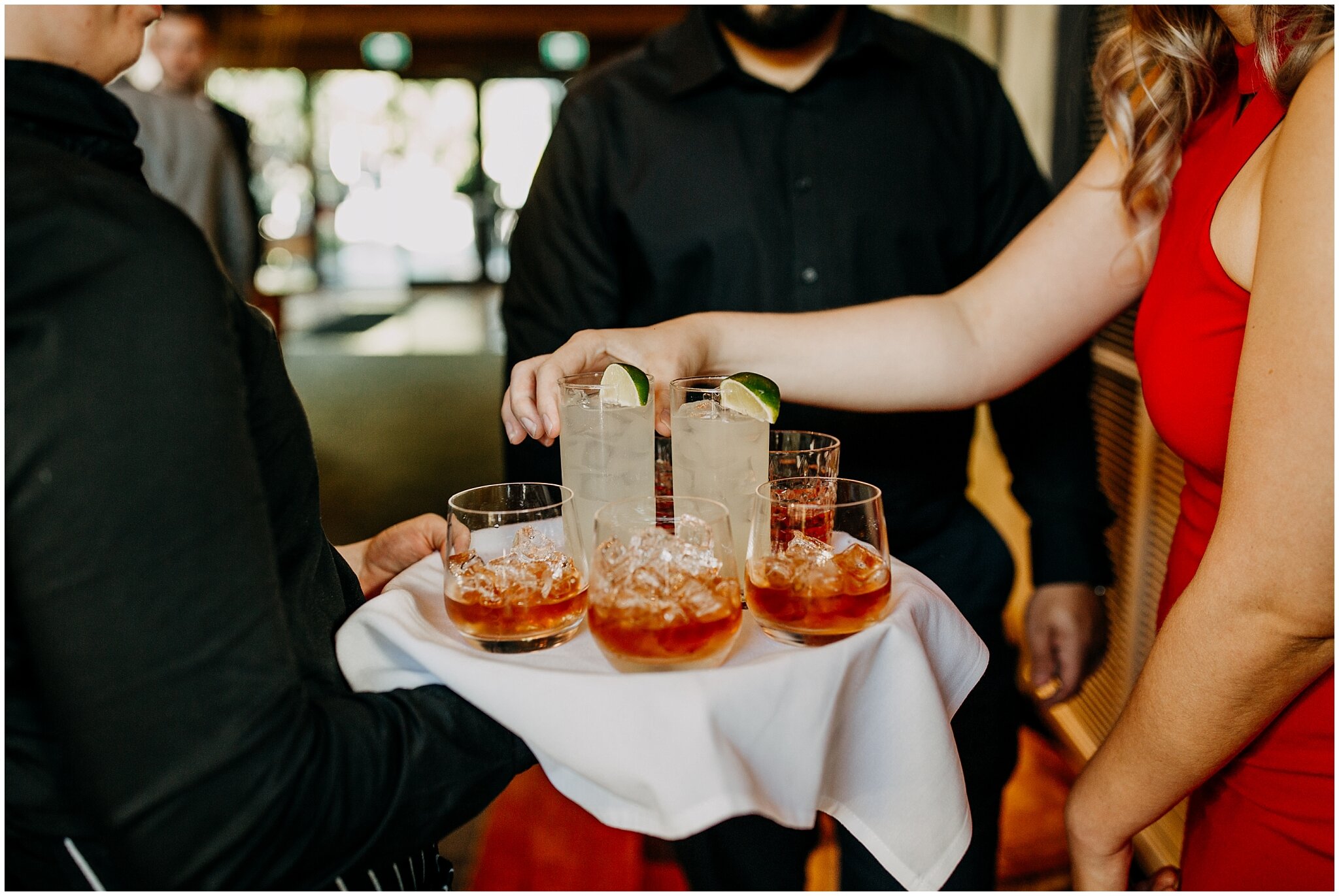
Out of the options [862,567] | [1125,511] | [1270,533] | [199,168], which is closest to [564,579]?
[862,567]

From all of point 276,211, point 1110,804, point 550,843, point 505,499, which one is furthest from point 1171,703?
point 276,211

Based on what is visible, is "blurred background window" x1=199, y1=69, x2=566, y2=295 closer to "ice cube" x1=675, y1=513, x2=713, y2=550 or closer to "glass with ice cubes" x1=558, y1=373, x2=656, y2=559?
"glass with ice cubes" x1=558, y1=373, x2=656, y2=559

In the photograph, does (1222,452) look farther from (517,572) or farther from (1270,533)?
(517,572)

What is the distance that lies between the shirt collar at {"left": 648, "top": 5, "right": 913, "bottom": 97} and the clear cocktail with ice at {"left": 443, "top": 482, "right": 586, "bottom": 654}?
1137 millimetres

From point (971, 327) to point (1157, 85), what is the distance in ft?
1.21

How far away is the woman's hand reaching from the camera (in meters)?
1.04

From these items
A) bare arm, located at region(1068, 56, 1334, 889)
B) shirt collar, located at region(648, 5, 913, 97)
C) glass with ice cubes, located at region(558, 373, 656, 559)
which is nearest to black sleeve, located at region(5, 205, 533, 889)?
glass with ice cubes, located at region(558, 373, 656, 559)

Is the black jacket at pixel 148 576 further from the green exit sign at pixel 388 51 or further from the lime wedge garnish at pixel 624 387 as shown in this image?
the green exit sign at pixel 388 51

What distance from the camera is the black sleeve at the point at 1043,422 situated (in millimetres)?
1862

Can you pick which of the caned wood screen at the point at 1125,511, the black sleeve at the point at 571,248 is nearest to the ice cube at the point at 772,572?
the black sleeve at the point at 571,248

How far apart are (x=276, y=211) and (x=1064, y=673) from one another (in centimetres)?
1166

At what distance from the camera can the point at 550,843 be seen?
95.2 inches

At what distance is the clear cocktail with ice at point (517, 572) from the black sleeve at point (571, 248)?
0.94m

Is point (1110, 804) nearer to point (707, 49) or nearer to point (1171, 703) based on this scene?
point (1171, 703)
